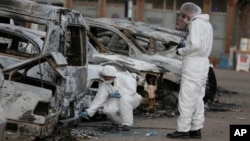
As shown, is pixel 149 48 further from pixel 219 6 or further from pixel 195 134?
pixel 219 6

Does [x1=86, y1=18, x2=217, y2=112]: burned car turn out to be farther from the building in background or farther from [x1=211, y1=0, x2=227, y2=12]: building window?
[x1=211, y1=0, x2=227, y2=12]: building window

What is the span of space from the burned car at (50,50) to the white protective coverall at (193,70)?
1.60 m

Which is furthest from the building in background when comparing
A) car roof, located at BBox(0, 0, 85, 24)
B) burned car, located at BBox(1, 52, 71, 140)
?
burned car, located at BBox(1, 52, 71, 140)

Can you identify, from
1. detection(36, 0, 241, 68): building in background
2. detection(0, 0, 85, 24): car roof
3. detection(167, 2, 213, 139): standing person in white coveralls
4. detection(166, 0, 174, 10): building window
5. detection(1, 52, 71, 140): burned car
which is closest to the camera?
detection(1, 52, 71, 140): burned car

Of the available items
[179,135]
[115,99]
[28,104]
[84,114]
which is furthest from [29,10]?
[179,135]

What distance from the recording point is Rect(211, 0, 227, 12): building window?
3528 centimetres

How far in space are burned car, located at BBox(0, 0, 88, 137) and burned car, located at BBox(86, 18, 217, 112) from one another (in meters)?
2.90

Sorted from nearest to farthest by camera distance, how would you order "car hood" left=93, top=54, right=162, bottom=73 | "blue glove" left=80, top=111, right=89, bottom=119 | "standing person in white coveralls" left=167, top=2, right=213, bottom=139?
"standing person in white coveralls" left=167, top=2, right=213, bottom=139 < "blue glove" left=80, top=111, right=89, bottom=119 < "car hood" left=93, top=54, right=162, bottom=73

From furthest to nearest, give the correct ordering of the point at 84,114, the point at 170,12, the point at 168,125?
the point at 170,12 → the point at 168,125 → the point at 84,114

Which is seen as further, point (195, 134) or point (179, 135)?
point (195, 134)

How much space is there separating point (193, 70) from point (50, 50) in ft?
7.39

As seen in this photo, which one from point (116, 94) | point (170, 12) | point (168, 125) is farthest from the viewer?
point (170, 12)

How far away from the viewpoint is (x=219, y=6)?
35.3 metres

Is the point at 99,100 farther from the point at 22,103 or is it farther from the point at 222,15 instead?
the point at 222,15
